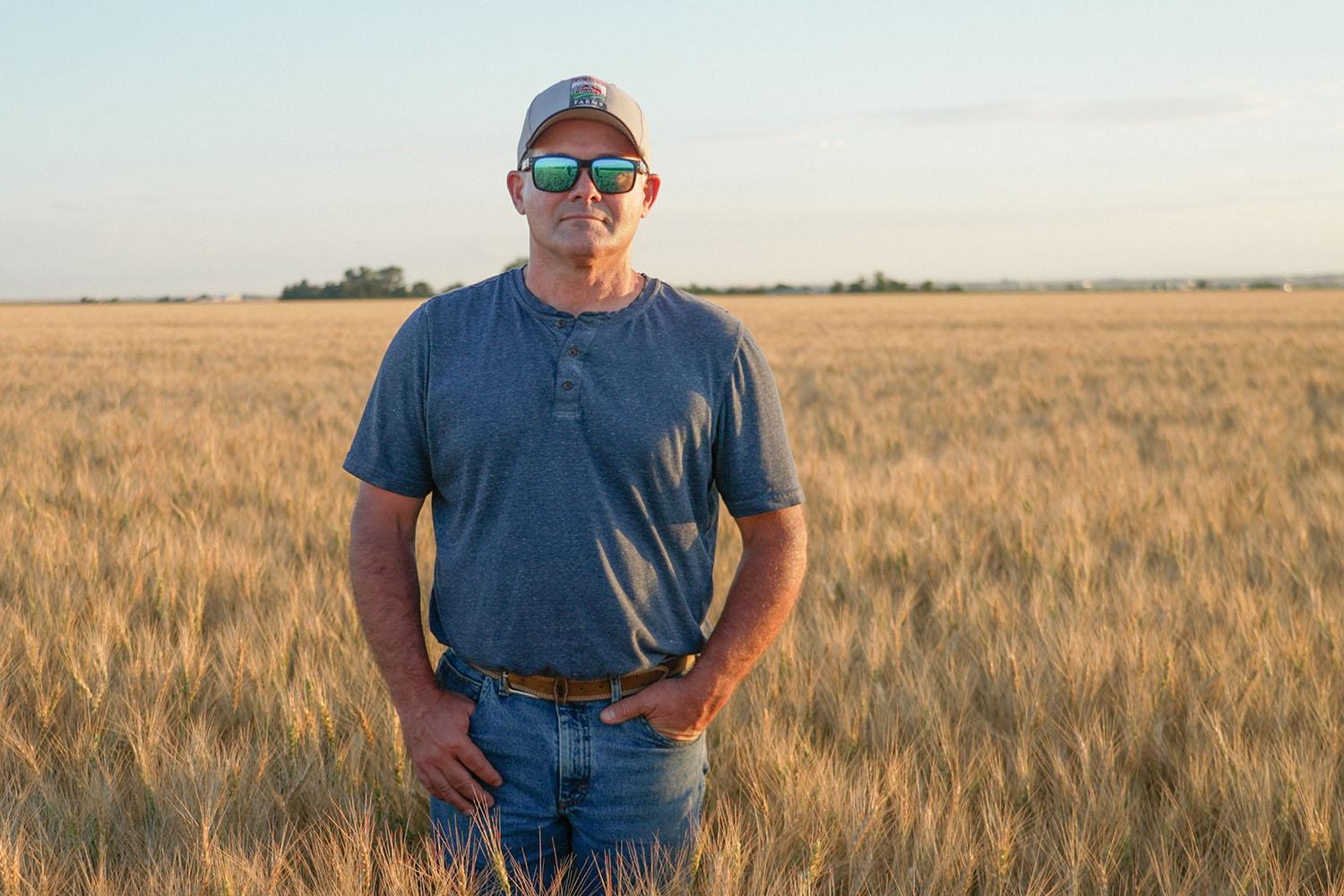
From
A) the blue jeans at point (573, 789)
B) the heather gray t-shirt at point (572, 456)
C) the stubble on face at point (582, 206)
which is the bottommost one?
the blue jeans at point (573, 789)

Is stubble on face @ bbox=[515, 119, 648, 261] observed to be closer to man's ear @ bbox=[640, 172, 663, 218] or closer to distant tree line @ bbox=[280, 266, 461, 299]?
man's ear @ bbox=[640, 172, 663, 218]

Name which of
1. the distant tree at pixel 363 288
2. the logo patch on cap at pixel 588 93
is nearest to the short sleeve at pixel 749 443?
the logo patch on cap at pixel 588 93

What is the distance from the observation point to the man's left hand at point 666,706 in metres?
1.74

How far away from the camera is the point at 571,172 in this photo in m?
1.73

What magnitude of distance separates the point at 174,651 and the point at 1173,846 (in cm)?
239

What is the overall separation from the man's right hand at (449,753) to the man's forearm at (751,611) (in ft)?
1.24

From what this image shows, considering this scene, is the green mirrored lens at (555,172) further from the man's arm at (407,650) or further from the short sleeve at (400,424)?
the man's arm at (407,650)

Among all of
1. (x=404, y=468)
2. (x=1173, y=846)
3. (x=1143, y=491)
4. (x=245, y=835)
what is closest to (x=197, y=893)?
(x=245, y=835)

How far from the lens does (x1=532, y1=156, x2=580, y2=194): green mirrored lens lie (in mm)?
1732

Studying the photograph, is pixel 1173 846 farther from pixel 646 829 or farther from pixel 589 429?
pixel 589 429

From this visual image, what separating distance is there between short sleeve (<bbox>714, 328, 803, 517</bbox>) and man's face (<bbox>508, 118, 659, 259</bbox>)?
0.91ft

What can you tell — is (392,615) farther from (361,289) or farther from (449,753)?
(361,289)

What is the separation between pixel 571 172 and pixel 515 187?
0.19m

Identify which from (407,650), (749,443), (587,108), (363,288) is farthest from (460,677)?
(363,288)
